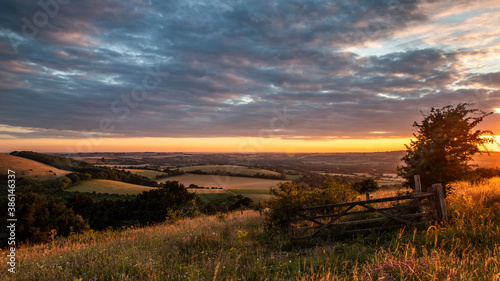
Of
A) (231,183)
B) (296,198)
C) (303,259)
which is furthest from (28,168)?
(303,259)

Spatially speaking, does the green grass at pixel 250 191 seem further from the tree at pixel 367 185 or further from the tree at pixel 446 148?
the tree at pixel 446 148

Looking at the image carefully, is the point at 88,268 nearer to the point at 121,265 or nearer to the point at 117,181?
the point at 121,265

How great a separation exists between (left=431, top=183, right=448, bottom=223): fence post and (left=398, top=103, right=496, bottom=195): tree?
7.35ft

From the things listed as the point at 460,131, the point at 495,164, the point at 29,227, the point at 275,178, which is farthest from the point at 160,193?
the point at 275,178

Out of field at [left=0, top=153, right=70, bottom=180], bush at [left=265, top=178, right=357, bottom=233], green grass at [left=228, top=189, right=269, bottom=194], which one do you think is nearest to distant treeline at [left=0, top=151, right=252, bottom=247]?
field at [left=0, top=153, right=70, bottom=180]

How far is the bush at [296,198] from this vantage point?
10711mm

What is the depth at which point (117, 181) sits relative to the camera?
73875 millimetres

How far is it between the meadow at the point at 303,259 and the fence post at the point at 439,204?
0.82ft

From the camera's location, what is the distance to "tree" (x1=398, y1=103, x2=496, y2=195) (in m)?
10.7

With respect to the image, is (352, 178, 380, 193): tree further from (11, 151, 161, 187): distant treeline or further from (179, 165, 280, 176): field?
(11, 151, 161, 187): distant treeline

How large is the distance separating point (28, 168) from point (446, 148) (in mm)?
90493

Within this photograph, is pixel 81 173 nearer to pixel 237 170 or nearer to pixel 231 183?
pixel 231 183

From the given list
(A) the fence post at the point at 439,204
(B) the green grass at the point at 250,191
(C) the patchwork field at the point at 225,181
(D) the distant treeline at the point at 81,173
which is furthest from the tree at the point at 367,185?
(D) the distant treeline at the point at 81,173

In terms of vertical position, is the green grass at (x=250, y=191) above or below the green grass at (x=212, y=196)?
above
